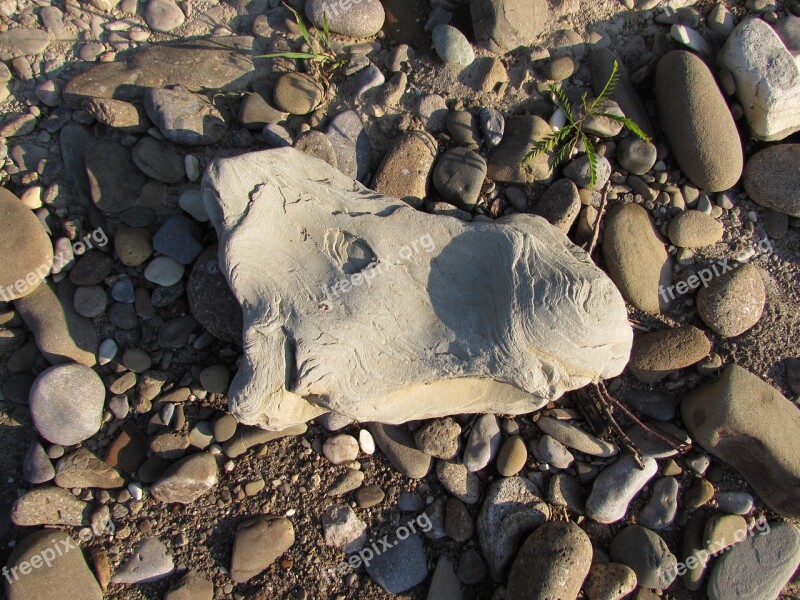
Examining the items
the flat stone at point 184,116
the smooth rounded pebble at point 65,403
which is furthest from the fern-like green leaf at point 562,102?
the smooth rounded pebble at point 65,403

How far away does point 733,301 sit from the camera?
317 centimetres

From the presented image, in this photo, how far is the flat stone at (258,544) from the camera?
3000 mm

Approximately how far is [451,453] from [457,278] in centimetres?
115

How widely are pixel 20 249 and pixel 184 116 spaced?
3.96 feet

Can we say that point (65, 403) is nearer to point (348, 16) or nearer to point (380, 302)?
point (380, 302)

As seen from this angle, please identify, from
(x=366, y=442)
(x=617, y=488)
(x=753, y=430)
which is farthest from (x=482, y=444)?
(x=753, y=430)

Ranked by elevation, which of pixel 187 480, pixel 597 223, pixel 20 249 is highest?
pixel 597 223

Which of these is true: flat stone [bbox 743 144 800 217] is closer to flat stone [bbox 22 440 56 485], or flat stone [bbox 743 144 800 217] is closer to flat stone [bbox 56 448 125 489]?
flat stone [bbox 56 448 125 489]

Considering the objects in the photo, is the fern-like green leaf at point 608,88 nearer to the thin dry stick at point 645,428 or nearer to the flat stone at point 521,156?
the flat stone at point 521,156

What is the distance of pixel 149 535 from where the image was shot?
3.07m

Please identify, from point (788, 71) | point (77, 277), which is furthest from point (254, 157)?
point (788, 71)

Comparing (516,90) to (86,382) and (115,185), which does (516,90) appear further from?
(86,382)

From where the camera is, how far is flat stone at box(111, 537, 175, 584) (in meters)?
3.03

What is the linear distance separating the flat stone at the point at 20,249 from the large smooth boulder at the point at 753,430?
3980 millimetres
